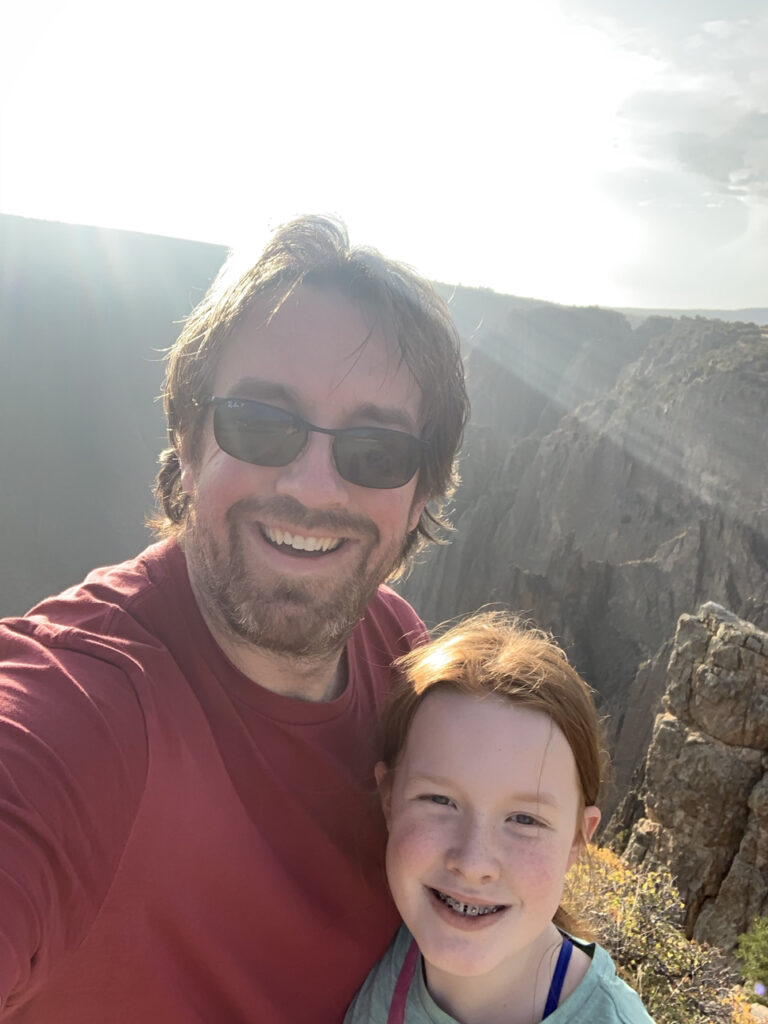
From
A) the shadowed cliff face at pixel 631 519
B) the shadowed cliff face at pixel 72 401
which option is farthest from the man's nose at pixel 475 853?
the shadowed cliff face at pixel 72 401

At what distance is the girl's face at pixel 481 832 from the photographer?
72.9 inches

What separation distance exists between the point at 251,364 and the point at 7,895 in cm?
141

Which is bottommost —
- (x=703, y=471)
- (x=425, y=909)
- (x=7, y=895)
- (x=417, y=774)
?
(x=425, y=909)

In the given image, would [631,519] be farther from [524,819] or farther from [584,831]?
[524,819]

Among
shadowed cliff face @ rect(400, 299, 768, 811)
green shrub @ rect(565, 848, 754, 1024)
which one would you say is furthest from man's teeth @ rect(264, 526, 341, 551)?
shadowed cliff face @ rect(400, 299, 768, 811)

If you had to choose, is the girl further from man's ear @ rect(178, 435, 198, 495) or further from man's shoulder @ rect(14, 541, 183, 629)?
man's ear @ rect(178, 435, 198, 495)

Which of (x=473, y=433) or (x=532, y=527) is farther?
(x=473, y=433)

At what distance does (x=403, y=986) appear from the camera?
1977 millimetres

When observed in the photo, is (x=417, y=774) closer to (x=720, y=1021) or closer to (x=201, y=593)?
(x=201, y=593)

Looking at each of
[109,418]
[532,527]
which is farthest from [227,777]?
[109,418]

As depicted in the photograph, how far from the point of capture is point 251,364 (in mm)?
2174

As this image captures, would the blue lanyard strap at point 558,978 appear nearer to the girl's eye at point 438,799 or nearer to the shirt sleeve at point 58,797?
the girl's eye at point 438,799

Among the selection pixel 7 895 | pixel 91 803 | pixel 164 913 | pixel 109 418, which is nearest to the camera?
pixel 7 895

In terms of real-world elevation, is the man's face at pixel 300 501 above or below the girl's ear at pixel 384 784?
above
